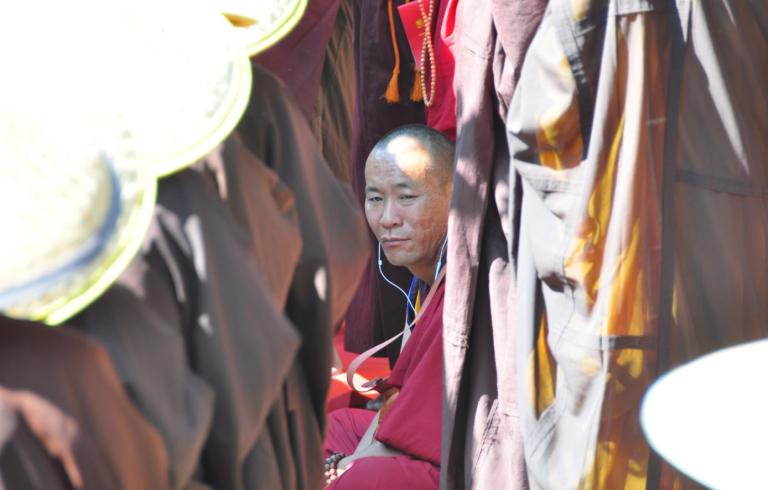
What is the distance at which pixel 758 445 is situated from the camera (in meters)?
1.07

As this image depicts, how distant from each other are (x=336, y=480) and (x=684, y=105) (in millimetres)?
1061

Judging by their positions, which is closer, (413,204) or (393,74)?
(413,204)

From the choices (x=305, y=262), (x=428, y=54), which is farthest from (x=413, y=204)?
(x=305, y=262)

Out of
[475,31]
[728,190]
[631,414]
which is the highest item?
[475,31]

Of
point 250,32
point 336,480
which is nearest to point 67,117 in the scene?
point 250,32

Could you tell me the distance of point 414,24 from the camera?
8.20ft

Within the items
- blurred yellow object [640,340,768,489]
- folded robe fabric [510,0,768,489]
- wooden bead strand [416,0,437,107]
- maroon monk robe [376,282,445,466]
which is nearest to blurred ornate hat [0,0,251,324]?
blurred yellow object [640,340,768,489]

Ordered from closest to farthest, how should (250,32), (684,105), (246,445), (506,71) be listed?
(246,445), (250,32), (684,105), (506,71)

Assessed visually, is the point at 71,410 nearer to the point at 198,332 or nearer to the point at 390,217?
the point at 198,332

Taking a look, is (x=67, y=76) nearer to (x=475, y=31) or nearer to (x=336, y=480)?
(x=475, y=31)

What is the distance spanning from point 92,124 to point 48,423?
0.27 m

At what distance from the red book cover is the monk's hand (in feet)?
5.90

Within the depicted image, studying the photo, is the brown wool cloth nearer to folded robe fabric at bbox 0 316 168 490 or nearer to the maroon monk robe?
the maroon monk robe

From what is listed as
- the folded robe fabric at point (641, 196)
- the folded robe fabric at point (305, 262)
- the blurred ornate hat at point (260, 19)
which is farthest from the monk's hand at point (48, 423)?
the folded robe fabric at point (641, 196)
